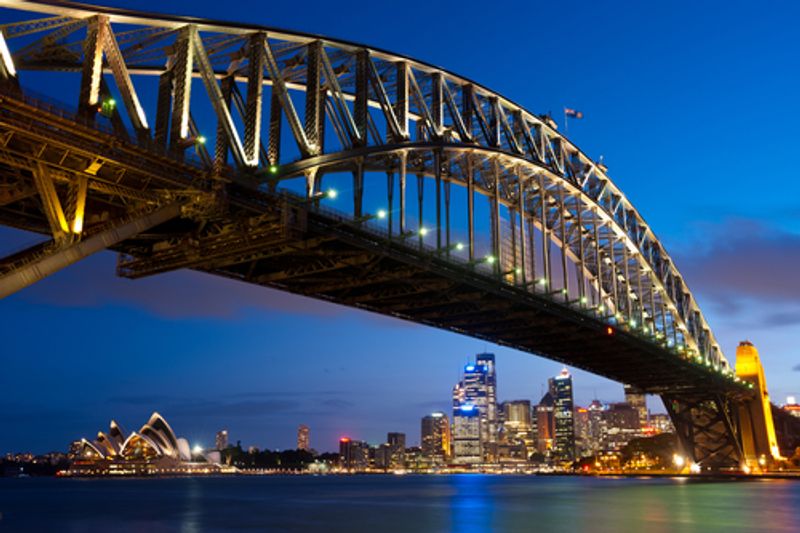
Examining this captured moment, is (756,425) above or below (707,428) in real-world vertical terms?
above

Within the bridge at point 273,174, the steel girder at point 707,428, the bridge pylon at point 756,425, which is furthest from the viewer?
the bridge pylon at point 756,425

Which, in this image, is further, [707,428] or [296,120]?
[707,428]

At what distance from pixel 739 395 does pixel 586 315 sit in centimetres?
4726

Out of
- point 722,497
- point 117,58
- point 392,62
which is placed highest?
point 392,62

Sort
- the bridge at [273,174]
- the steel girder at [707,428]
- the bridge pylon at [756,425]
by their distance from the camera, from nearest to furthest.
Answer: the bridge at [273,174] → the steel girder at [707,428] → the bridge pylon at [756,425]

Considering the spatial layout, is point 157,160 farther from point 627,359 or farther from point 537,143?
point 627,359

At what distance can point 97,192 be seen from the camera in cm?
2892

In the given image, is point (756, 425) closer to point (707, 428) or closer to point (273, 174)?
point (707, 428)

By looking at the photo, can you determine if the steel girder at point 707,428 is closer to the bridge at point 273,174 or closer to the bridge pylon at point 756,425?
the bridge pylon at point 756,425

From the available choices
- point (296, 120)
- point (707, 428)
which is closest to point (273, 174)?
point (296, 120)

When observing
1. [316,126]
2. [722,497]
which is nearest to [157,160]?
[316,126]

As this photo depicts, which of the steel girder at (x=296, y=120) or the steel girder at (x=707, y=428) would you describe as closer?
the steel girder at (x=296, y=120)

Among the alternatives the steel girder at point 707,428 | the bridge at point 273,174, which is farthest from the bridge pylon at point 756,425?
the bridge at point 273,174

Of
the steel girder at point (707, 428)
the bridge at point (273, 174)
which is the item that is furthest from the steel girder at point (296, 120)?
the steel girder at point (707, 428)
